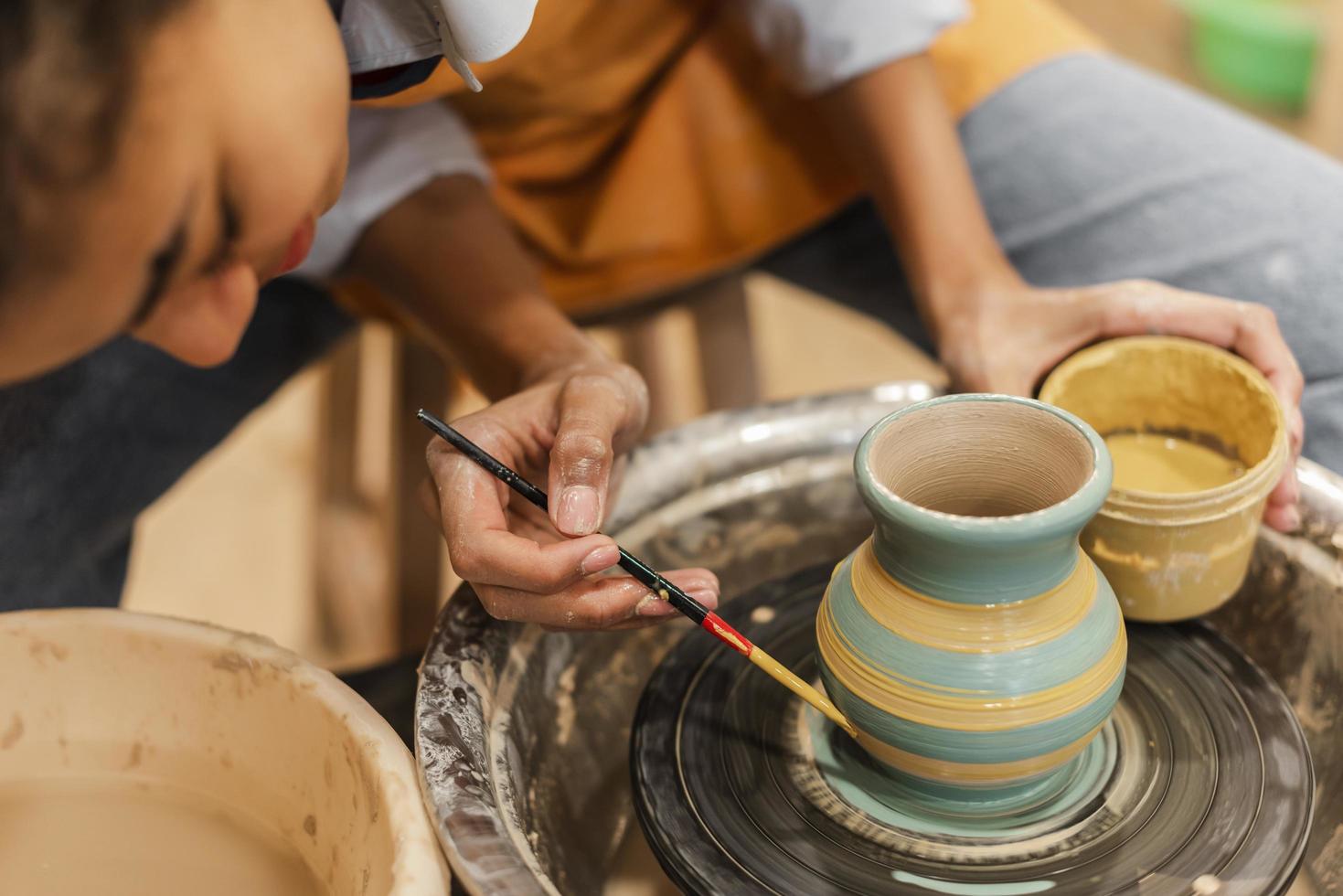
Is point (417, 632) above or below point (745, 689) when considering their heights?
below


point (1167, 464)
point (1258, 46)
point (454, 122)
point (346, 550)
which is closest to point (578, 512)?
point (1167, 464)

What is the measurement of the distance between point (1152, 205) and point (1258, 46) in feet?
6.16

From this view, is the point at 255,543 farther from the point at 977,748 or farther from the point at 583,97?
the point at 977,748

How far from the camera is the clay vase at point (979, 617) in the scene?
2.42 feet

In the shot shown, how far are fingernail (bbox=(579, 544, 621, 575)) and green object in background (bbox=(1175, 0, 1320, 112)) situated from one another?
8.43ft

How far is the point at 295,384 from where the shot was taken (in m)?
2.91

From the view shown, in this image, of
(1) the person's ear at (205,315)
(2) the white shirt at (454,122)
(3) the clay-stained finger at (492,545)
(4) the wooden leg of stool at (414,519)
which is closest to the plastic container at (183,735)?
(3) the clay-stained finger at (492,545)

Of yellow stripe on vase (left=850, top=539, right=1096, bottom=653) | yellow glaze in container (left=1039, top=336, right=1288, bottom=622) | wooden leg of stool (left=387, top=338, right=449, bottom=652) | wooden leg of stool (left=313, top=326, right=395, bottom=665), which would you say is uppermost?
yellow stripe on vase (left=850, top=539, right=1096, bottom=653)

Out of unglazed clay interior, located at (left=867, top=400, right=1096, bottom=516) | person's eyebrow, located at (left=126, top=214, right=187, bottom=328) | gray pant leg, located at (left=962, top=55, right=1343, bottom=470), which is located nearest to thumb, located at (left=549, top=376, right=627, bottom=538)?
unglazed clay interior, located at (left=867, top=400, right=1096, bottom=516)

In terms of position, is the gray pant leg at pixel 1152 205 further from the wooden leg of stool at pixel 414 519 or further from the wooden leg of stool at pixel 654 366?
the wooden leg of stool at pixel 414 519

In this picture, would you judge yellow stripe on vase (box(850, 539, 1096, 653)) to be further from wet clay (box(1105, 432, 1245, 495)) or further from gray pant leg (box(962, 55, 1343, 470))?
gray pant leg (box(962, 55, 1343, 470))

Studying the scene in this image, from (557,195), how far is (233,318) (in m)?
0.83

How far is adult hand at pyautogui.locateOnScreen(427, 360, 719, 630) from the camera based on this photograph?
819 mm

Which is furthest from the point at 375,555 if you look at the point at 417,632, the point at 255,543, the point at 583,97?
the point at 583,97
